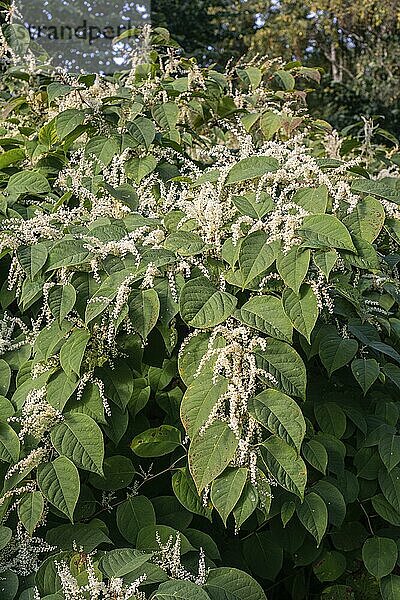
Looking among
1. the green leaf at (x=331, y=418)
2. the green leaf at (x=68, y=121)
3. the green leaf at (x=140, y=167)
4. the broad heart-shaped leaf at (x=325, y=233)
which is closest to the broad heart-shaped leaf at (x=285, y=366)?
the broad heart-shaped leaf at (x=325, y=233)

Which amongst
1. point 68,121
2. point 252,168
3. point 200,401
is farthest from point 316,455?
point 68,121

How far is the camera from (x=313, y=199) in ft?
5.45

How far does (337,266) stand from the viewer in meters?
1.77

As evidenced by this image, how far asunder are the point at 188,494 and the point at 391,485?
506 mm

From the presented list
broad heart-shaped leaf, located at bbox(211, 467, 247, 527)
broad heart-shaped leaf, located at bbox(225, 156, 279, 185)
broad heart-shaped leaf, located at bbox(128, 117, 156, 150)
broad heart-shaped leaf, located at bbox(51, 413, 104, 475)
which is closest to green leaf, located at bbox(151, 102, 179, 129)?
broad heart-shaped leaf, located at bbox(128, 117, 156, 150)

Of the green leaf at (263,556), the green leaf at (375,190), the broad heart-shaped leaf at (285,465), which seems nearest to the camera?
the broad heart-shaped leaf at (285,465)

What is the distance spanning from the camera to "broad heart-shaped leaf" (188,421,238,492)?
4.87 feet

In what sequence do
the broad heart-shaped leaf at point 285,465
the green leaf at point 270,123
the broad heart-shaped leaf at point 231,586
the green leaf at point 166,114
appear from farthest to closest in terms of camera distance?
the green leaf at point 270,123 → the green leaf at point 166,114 → the broad heart-shaped leaf at point 285,465 → the broad heart-shaped leaf at point 231,586

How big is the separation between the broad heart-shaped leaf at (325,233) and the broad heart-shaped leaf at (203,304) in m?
0.20

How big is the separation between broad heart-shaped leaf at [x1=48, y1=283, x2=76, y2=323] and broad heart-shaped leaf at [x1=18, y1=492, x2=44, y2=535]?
0.38 meters

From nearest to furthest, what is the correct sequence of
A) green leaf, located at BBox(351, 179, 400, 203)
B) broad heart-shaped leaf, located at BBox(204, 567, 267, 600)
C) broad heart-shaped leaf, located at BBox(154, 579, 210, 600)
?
broad heart-shaped leaf, located at BBox(154, 579, 210, 600) < broad heart-shaped leaf, located at BBox(204, 567, 267, 600) < green leaf, located at BBox(351, 179, 400, 203)

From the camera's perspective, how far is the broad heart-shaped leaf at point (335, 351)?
5.56ft

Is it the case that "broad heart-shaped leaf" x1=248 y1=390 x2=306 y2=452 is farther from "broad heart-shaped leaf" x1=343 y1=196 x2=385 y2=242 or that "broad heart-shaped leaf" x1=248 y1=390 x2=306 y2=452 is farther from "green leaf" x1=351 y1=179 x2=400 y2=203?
"green leaf" x1=351 y1=179 x2=400 y2=203

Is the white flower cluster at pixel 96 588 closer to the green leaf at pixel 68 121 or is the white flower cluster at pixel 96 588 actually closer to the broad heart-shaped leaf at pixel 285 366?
the broad heart-shaped leaf at pixel 285 366
